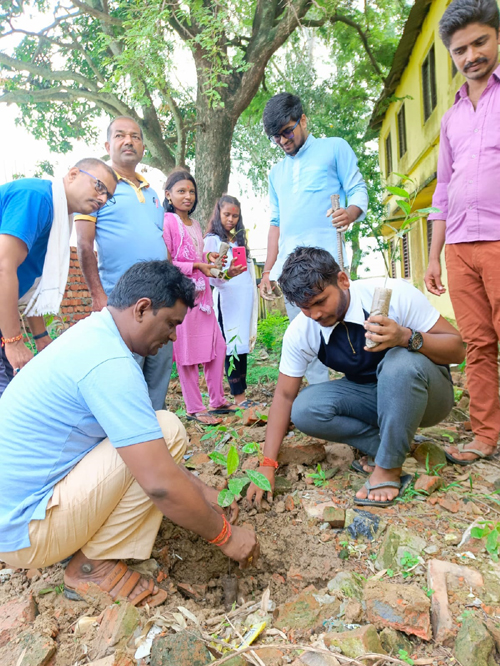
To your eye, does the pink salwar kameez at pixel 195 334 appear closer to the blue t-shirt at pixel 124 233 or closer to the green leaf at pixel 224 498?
the blue t-shirt at pixel 124 233

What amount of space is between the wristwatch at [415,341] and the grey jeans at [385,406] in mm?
33

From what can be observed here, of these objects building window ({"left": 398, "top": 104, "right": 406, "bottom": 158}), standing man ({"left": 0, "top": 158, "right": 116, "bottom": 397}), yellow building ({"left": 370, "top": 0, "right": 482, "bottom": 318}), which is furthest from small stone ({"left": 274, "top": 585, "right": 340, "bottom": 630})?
building window ({"left": 398, "top": 104, "right": 406, "bottom": 158})

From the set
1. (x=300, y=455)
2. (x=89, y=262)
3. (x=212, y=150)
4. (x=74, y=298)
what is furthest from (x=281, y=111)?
(x=74, y=298)

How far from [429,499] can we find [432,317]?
2.67 ft

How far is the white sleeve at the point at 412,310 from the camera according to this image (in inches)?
88.3

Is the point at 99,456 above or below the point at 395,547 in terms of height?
above

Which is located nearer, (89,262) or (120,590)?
(120,590)

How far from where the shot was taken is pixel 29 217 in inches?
84.1

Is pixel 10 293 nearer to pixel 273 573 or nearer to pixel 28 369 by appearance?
pixel 28 369

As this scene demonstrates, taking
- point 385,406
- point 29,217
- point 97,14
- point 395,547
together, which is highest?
point 97,14

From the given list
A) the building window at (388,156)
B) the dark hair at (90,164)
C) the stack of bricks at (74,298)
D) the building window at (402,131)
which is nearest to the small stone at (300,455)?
the dark hair at (90,164)

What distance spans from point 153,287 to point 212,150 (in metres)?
5.82

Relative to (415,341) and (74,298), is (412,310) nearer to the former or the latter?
(415,341)

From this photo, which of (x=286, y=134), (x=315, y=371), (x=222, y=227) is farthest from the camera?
(x=222, y=227)
